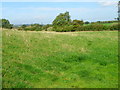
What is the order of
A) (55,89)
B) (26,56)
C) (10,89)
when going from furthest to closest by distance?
(26,56) → (55,89) → (10,89)

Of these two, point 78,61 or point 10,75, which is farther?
point 78,61

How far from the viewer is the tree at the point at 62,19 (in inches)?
2704

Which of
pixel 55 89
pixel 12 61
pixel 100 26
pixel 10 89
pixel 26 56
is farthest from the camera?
pixel 100 26

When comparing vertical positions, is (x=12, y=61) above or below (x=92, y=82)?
above

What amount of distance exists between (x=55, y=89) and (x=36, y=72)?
1.69 meters

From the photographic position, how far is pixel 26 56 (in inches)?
348

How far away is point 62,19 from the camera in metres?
69.6

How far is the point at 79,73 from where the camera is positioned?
283 inches

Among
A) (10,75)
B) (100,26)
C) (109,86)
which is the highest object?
(100,26)

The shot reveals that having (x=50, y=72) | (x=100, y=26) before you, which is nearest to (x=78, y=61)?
(x=50, y=72)

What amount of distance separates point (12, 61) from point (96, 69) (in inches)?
179

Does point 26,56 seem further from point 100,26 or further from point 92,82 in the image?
point 100,26

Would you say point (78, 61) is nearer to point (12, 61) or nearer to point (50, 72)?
point (50, 72)

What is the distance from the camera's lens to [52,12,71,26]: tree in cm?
6869
